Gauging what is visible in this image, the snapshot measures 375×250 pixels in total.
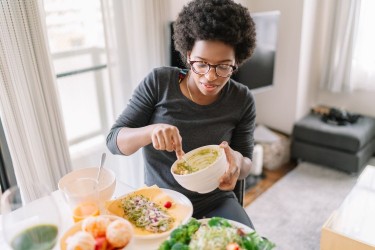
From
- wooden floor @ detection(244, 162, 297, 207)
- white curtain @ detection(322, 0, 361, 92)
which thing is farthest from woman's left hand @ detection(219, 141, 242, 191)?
white curtain @ detection(322, 0, 361, 92)

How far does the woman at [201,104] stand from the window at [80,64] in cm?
75

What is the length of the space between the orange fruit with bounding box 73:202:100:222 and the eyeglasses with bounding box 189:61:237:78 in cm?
51

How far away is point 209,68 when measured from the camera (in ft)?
3.44

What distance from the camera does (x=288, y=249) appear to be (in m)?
1.95

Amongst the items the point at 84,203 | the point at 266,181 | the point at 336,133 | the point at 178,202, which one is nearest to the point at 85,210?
the point at 84,203

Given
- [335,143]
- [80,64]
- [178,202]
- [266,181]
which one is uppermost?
[80,64]

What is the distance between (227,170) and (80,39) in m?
1.28

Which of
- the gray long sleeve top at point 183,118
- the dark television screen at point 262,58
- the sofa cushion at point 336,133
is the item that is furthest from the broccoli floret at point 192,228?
the sofa cushion at point 336,133

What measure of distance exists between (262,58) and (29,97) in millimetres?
1804

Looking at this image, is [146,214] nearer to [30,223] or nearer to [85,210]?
[85,210]

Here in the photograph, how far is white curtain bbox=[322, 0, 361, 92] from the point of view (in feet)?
9.02

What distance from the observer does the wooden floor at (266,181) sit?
8.20ft

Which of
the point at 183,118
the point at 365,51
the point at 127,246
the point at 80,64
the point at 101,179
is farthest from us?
the point at 365,51

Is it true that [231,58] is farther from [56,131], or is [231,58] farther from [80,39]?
[80,39]
